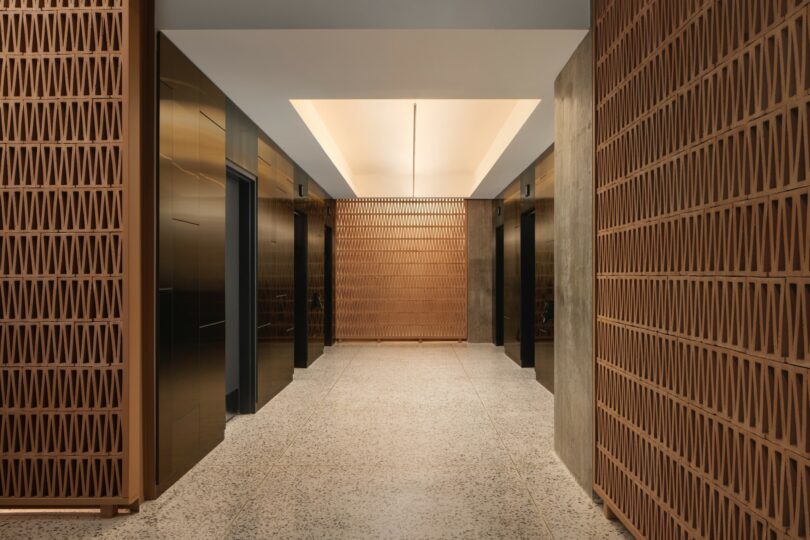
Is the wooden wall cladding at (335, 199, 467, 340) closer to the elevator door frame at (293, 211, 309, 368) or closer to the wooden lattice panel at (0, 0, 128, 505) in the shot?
the elevator door frame at (293, 211, 309, 368)

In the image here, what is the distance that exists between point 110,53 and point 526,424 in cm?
488

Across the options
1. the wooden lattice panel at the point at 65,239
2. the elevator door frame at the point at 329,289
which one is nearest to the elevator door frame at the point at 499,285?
the elevator door frame at the point at 329,289

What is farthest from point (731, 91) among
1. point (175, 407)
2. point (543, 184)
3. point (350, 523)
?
point (543, 184)

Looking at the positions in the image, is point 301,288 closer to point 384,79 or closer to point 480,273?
point 480,273

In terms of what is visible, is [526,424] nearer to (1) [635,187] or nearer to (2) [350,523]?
(2) [350,523]

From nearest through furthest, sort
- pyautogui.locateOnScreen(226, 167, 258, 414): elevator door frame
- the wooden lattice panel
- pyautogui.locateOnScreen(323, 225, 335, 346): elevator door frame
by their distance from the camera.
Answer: the wooden lattice panel, pyautogui.locateOnScreen(226, 167, 258, 414): elevator door frame, pyautogui.locateOnScreen(323, 225, 335, 346): elevator door frame

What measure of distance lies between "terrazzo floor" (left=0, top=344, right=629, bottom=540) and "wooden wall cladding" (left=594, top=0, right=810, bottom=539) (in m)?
0.78

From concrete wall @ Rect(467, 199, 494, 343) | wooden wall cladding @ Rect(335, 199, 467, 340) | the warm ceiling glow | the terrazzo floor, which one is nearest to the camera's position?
the terrazzo floor

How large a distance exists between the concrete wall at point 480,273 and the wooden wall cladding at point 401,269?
0.48 ft

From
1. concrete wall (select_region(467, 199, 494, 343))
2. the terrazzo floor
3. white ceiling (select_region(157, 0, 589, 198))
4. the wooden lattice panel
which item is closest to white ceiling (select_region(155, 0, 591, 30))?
white ceiling (select_region(157, 0, 589, 198))

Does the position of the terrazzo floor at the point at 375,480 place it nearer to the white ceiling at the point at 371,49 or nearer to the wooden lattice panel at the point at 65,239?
the wooden lattice panel at the point at 65,239

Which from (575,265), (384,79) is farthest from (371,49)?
(575,265)

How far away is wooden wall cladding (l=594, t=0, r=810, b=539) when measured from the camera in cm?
197

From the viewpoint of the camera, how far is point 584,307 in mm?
4352
